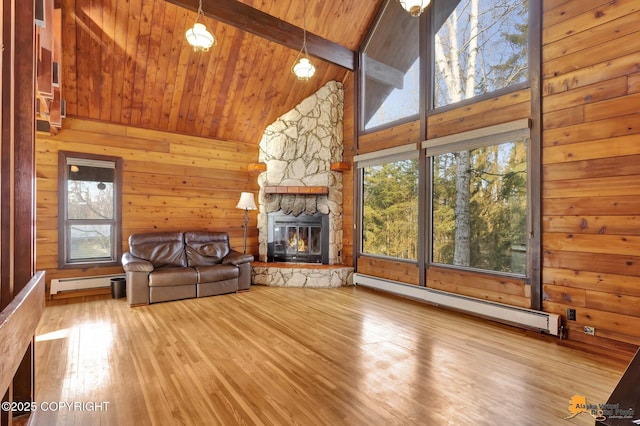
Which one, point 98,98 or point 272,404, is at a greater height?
point 98,98

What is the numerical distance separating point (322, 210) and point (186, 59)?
3.33 m

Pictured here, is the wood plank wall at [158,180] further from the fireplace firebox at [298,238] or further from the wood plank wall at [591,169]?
the wood plank wall at [591,169]

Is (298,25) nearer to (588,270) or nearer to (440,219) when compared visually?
(440,219)

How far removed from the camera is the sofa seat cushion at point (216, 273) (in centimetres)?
481

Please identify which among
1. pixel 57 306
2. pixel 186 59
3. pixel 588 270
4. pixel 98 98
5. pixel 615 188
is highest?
pixel 186 59

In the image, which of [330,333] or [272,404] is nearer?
[272,404]

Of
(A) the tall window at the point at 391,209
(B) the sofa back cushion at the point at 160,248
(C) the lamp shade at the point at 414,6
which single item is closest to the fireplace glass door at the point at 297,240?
(A) the tall window at the point at 391,209

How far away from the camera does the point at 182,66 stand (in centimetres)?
489

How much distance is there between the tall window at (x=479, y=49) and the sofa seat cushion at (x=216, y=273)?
404cm

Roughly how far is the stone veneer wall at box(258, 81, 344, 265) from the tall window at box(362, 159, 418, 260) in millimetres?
630

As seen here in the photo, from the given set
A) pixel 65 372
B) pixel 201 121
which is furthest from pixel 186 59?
pixel 65 372

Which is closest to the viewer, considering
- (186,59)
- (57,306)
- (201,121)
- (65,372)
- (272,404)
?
(272,404)

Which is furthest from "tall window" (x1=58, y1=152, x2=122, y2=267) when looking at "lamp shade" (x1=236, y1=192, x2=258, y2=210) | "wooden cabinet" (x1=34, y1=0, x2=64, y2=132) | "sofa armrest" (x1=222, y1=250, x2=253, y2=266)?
"lamp shade" (x1=236, y1=192, x2=258, y2=210)

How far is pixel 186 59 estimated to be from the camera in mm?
4820
